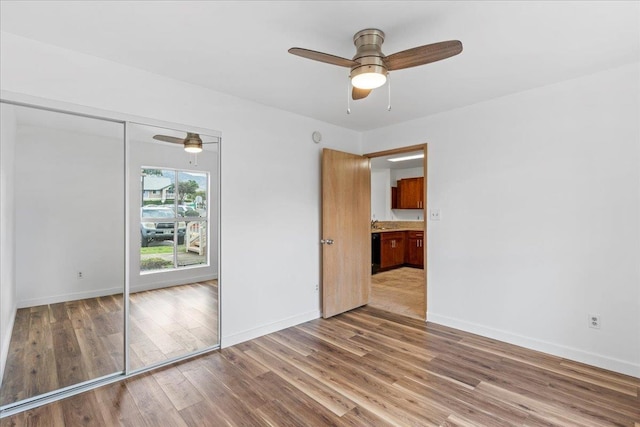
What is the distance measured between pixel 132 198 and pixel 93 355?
53.1 inches

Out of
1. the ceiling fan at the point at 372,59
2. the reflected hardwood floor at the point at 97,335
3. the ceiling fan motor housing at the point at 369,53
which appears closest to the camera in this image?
the ceiling fan at the point at 372,59

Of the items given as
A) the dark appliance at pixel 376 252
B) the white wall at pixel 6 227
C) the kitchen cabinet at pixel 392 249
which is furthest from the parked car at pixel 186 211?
the kitchen cabinet at pixel 392 249

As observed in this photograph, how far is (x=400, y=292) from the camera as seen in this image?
5.04m

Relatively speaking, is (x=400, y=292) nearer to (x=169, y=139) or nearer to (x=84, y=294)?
(x=169, y=139)

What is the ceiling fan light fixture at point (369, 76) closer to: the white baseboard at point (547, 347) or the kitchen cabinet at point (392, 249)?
the white baseboard at point (547, 347)

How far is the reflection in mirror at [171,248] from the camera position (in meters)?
2.65

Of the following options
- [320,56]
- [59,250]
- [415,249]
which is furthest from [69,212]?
[415,249]

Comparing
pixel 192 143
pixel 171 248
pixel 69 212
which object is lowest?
pixel 171 248

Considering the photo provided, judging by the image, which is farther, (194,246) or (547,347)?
(194,246)

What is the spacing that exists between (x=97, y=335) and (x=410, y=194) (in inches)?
266

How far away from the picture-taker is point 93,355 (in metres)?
2.56

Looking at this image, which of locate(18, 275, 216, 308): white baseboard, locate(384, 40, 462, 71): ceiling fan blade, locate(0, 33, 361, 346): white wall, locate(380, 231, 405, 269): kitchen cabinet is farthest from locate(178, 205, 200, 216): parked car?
locate(380, 231, 405, 269): kitchen cabinet

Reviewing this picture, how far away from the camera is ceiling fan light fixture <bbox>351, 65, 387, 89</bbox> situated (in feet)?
6.36

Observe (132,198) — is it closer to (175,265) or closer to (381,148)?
(175,265)
